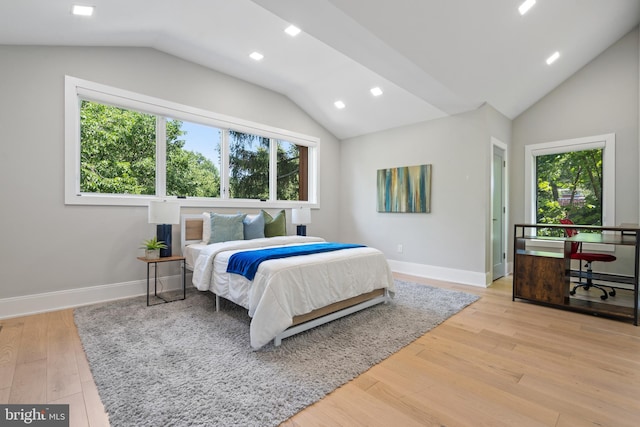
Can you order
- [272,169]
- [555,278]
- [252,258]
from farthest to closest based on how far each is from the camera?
[272,169] < [555,278] < [252,258]

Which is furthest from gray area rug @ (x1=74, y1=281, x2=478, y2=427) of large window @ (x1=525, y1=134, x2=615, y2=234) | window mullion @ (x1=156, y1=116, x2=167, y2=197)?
large window @ (x1=525, y1=134, x2=615, y2=234)

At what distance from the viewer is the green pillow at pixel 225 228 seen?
3723 millimetres

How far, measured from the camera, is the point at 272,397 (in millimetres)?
1640

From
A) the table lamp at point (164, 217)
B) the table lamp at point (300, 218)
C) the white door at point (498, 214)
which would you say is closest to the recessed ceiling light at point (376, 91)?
the white door at point (498, 214)

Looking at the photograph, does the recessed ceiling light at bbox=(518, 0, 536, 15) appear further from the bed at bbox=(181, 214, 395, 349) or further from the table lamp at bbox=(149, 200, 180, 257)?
the table lamp at bbox=(149, 200, 180, 257)

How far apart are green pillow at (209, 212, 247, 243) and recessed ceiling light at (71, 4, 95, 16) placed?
88.7 inches

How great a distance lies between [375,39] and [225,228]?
8.85 ft

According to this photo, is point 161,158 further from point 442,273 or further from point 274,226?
point 442,273

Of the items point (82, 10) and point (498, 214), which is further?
point (498, 214)

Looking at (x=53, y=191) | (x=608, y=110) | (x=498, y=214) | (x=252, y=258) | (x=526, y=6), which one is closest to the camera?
(x=252, y=258)

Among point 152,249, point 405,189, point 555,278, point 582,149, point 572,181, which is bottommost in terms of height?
point 555,278

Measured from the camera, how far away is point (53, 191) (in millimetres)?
3027

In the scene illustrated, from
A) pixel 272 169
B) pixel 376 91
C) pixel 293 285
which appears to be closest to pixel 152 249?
pixel 293 285

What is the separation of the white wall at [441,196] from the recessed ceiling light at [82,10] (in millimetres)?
4145
